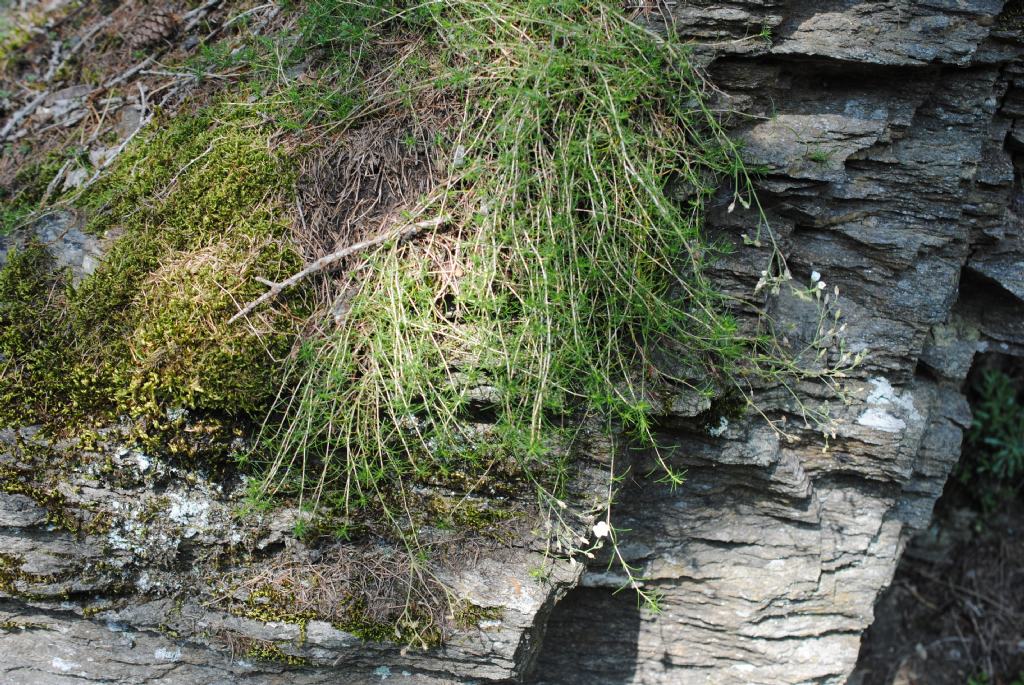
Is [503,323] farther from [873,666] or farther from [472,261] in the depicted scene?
→ [873,666]

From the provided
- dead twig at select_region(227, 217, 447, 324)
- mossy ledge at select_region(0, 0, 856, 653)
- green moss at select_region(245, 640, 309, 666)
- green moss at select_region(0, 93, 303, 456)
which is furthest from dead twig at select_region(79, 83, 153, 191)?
green moss at select_region(245, 640, 309, 666)

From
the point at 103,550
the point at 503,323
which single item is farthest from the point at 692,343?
the point at 103,550

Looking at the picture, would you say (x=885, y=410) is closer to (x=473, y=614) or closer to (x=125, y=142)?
(x=473, y=614)

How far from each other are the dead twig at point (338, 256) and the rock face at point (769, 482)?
0.85m

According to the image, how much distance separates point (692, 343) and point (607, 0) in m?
1.57

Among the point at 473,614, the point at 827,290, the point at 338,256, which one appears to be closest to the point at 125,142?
the point at 338,256

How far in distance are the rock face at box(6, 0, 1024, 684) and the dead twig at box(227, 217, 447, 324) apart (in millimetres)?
846

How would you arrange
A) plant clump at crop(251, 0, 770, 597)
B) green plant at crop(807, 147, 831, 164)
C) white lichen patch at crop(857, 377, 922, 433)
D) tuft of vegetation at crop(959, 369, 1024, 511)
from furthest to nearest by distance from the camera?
tuft of vegetation at crop(959, 369, 1024, 511)
white lichen patch at crop(857, 377, 922, 433)
green plant at crop(807, 147, 831, 164)
plant clump at crop(251, 0, 770, 597)

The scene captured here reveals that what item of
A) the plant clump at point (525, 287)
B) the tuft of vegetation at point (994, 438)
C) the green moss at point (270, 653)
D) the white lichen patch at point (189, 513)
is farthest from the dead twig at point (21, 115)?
the tuft of vegetation at point (994, 438)

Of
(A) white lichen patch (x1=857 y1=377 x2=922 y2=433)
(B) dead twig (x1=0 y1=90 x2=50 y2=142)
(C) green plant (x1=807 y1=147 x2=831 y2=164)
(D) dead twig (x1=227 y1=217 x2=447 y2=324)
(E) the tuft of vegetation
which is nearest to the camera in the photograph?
(D) dead twig (x1=227 y1=217 x2=447 y2=324)

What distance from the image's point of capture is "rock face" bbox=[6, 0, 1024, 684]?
9.98ft

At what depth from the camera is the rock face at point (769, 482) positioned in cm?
304

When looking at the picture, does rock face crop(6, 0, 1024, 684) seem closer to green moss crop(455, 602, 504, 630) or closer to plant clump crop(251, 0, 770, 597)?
green moss crop(455, 602, 504, 630)

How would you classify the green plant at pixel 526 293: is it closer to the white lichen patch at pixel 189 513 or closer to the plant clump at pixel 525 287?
the plant clump at pixel 525 287
